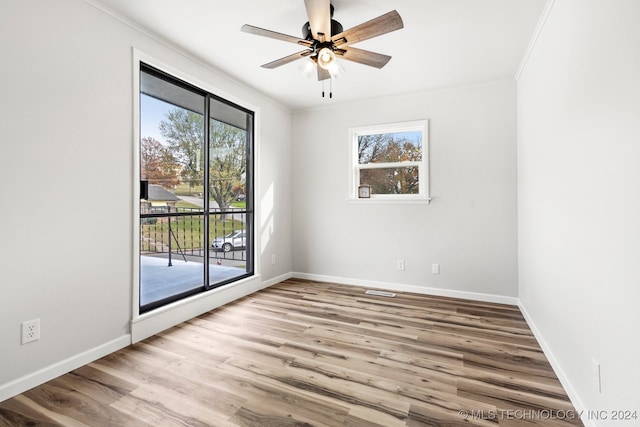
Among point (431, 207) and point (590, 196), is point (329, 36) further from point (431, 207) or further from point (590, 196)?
point (431, 207)

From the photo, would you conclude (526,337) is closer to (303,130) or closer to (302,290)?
(302,290)

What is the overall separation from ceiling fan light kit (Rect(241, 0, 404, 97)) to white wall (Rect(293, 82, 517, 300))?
5.65 feet

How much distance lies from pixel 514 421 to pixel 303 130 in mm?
4090

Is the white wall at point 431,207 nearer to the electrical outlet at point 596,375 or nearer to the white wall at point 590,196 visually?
the white wall at point 590,196

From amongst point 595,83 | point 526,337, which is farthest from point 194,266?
point 595,83

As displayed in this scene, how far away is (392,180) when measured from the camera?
4.17m

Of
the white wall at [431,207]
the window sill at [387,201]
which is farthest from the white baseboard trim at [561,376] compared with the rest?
the window sill at [387,201]

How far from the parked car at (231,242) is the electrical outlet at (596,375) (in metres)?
3.26

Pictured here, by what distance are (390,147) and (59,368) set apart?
397 centimetres

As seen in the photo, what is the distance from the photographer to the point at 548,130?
2236 millimetres

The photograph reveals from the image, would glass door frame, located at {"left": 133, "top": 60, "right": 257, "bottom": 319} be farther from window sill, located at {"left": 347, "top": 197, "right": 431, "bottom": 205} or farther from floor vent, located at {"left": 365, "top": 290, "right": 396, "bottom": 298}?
floor vent, located at {"left": 365, "top": 290, "right": 396, "bottom": 298}

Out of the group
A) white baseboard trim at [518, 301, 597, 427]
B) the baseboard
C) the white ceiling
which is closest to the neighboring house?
the white ceiling

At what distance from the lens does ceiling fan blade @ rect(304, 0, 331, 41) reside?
1855 millimetres

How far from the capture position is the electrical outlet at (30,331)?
188 centimetres
